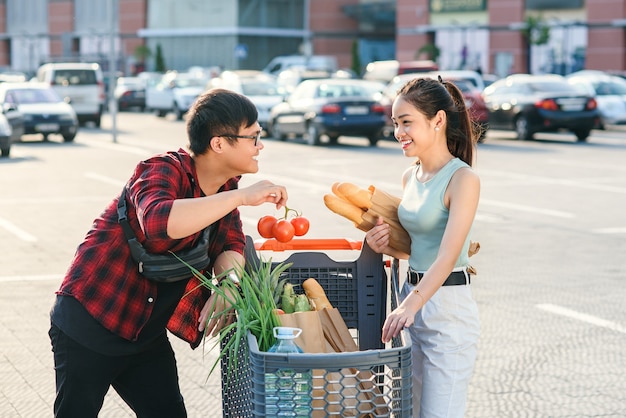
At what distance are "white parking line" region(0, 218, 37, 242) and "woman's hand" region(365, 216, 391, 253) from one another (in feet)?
25.9

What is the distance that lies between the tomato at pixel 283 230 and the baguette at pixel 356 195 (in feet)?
0.98

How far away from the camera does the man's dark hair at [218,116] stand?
3.47 m

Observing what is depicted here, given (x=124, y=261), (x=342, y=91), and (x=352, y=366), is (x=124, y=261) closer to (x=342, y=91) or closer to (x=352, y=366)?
(x=352, y=366)

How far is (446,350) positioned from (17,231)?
29.4 ft

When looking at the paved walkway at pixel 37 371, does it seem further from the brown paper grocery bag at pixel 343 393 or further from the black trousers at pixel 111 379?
the brown paper grocery bag at pixel 343 393

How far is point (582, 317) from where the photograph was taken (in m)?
7.69

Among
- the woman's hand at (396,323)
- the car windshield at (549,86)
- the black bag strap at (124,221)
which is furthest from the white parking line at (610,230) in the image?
the car windshield at (549,86)

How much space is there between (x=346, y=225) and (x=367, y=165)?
7.93 metres

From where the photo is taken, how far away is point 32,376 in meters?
6.23

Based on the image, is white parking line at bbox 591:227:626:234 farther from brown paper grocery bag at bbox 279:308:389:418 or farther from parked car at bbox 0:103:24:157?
parked car at bbox 0:103:24:157

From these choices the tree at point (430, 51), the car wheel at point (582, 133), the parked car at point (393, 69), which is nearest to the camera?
the car wheel at point (582, 133)

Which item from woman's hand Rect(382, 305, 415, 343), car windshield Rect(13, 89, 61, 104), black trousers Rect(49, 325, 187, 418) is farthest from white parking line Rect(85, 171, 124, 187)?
woman's hand Rect(382, 305, 415, 343)

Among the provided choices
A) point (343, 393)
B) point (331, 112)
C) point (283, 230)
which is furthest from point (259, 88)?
point (343, 393)

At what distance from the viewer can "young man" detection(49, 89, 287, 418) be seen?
3.47m
